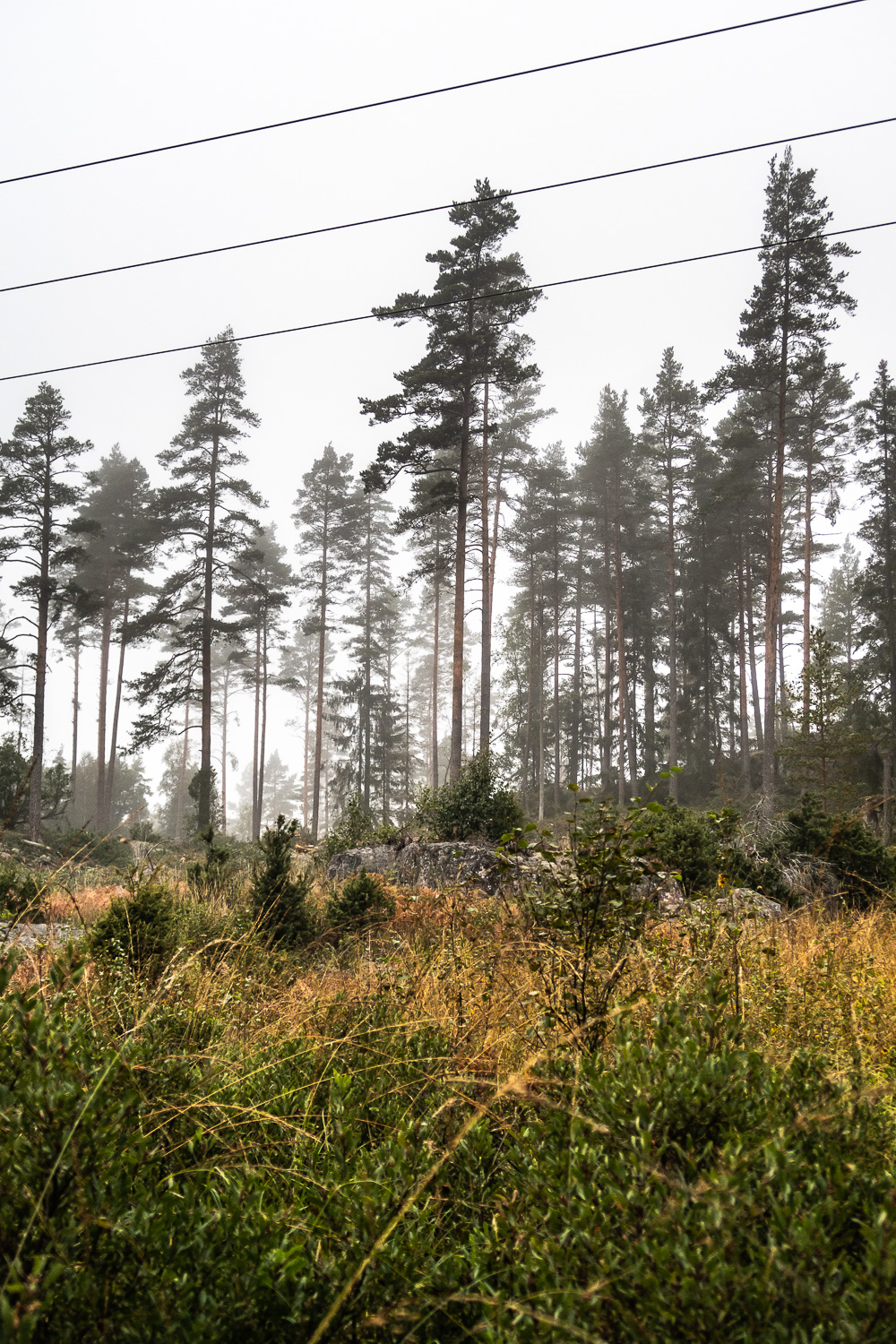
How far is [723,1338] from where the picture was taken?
1232 mm

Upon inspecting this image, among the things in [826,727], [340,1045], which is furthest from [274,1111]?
[826,727]

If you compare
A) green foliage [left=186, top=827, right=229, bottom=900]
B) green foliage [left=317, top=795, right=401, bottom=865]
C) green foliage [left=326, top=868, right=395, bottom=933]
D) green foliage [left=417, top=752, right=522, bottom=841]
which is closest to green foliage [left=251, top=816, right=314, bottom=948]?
green foliage [left=326, top=868, right=395, bottom=933]

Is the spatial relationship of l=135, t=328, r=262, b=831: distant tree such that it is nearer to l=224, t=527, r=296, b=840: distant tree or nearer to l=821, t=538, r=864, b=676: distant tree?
l=224, t=527, r=296, b=840: distant tree

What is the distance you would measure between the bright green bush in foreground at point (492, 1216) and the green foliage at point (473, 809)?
9.51 m

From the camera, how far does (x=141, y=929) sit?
5383mm

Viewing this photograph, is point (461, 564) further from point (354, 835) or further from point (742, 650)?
point (742, 650)

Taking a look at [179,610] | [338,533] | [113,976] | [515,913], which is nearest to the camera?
[113,976]

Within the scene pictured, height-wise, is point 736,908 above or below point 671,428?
below

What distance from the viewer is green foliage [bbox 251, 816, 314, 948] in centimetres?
693

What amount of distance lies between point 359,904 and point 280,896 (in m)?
1.15

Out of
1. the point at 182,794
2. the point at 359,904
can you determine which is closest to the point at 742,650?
the point at 359,904

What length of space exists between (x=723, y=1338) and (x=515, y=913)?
4.64 m

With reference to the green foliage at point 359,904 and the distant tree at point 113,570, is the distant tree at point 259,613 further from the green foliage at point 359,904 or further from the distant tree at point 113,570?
the green foliage at point 359,904

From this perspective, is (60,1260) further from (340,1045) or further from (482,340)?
(482,340)
